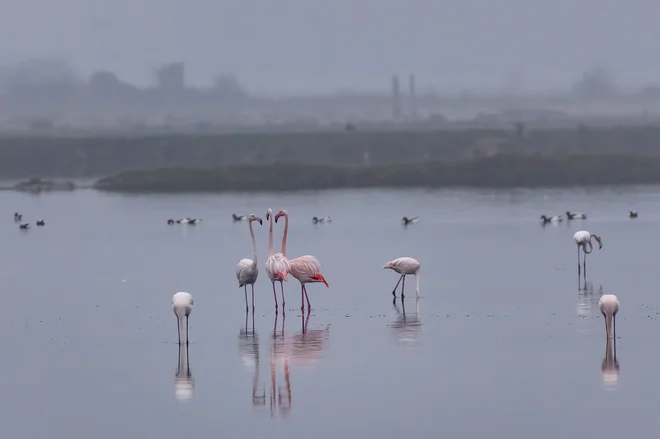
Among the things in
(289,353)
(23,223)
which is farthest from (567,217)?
(289,353)

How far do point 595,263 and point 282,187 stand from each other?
144ft

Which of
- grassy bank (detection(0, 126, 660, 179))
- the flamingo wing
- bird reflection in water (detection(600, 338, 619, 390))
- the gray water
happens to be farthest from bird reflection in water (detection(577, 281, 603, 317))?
grassy bank (detection(0, 126, 660, 179))

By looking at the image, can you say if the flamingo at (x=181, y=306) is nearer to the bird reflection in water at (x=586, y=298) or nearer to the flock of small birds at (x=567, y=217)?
the bird reflection in water at (x=586, y=298)

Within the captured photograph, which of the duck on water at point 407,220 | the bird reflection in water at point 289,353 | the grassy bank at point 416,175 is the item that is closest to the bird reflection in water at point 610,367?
the bird reflection in water at point 289,353

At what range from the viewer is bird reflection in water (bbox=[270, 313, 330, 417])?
13.2m

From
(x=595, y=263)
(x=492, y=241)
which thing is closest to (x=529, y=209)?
(x=492, y=241)

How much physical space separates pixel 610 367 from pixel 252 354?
392 centimetres

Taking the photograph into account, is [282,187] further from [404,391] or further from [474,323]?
[404,391]

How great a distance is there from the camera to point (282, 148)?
87.4 metres

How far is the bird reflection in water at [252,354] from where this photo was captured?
13.4 meters

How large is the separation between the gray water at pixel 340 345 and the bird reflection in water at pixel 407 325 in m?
0.05

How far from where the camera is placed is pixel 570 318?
18.2 metres

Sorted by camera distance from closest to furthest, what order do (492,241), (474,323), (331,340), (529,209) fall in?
(331,340)
(474,323)
(492,241)
(529,209)

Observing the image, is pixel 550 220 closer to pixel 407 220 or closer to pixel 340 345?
pixel 407 220
